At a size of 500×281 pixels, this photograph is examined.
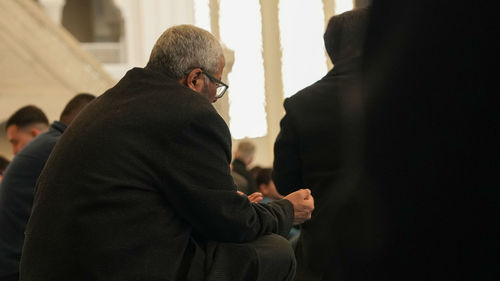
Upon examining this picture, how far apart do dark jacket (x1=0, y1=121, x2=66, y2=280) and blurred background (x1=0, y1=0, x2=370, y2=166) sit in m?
1.18

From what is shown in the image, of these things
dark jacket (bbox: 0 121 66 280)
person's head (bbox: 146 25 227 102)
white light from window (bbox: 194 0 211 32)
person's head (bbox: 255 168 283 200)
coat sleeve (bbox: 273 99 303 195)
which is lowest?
person's head (bbox: 255 168 283 200)

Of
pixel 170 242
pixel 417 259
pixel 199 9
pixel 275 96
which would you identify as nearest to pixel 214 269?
pixel 170 242

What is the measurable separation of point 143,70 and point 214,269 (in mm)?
612

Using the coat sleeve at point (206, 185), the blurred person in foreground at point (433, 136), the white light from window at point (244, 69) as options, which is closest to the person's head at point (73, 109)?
the coat sleeve at point (206, 185)

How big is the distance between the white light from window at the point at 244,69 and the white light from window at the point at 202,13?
0.31 metres

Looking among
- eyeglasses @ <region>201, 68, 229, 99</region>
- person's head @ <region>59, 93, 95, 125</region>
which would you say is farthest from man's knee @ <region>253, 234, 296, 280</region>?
person's head @ <region>59, 93, 95, 125</region>

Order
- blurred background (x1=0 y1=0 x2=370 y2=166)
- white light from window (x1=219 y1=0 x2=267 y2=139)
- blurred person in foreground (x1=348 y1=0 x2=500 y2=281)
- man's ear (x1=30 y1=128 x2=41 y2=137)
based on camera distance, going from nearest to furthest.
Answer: blurred person in foreground (x1=348 y1=0 x2=500 y2=281), man's ear (x1=30 y1=128 x2=41 y2=137), blurred background (x1=0 y1=0 x2=370 y2=166), white light from window (x1=219 y1=0 x2=267 y2=139)

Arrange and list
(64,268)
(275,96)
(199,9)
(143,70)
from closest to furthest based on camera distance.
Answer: (64,268) → (143,70) → (199,9) → (275,96)

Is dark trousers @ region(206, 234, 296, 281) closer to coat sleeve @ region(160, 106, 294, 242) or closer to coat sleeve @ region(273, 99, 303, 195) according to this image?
coat sleeve @ region(160, 106, 294, 242)

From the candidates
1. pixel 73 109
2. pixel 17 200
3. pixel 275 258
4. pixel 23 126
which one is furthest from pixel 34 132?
pixel 275 258

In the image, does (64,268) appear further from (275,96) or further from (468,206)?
(275,96)

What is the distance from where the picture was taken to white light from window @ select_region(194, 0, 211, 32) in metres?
13.8

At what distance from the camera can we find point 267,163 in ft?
54.6

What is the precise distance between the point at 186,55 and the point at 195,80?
8 cm
